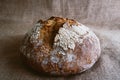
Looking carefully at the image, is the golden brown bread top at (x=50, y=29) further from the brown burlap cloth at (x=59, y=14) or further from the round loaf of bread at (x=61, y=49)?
the brown burlap cloth at (x=59, y=14)

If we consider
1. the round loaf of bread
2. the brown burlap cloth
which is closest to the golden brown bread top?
the round loaf of bread

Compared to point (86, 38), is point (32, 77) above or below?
below

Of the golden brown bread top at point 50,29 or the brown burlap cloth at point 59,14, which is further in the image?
the brown burlap cloth at point 59,14

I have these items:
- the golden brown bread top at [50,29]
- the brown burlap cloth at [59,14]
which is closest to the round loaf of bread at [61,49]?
the golden brown bread top at [50,29]

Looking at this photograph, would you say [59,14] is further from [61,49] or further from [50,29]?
[61,49]

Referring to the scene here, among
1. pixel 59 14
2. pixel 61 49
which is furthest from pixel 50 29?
pixel 59 14

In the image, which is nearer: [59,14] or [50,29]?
[50,29]

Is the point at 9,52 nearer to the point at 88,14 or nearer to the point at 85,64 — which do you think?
the point at 85,64

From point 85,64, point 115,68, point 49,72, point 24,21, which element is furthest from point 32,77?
point 24,21
